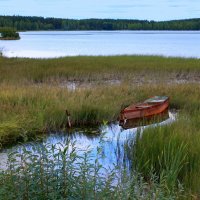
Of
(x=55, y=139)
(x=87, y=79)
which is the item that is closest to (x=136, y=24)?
(x=87, y=79)

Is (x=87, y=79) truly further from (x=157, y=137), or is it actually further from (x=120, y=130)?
(x=157, y=137)

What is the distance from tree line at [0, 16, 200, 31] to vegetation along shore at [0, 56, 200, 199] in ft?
381

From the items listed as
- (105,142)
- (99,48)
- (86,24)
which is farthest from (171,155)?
(86,24)

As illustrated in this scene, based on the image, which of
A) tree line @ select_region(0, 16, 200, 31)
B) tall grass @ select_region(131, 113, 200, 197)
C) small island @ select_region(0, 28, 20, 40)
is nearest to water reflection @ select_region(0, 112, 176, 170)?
tall grass @ select_region(131, 113, 200, 197)

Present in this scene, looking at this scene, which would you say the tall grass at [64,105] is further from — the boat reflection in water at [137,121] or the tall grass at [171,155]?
the tall grass at [171,155]

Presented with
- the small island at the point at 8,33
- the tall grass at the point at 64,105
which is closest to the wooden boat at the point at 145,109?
the tall grass at the point at 64,105

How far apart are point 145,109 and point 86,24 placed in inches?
6124

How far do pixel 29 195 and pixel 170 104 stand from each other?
11459 millimetres

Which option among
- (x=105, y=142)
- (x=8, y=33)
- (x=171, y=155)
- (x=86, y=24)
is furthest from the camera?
(x=86, y=24)

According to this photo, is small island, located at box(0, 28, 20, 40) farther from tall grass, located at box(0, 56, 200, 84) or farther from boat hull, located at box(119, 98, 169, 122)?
boat hull, located at box(119, 98, 169, 122)

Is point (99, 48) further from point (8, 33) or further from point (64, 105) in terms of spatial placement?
point (64, 105)

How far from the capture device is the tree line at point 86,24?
144375 millimetres

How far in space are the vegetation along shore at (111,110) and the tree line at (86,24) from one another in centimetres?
11616

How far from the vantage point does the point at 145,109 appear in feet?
43.6
